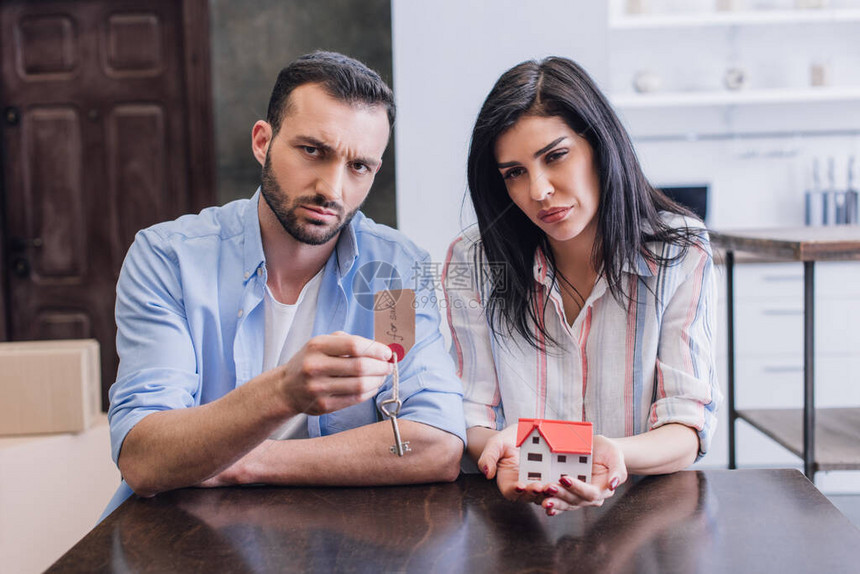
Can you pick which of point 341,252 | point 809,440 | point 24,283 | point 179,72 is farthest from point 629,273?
point 24,283

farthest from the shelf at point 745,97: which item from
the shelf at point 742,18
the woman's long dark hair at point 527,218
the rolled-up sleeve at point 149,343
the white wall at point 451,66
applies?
the rolled-up sleeve at point 149,343

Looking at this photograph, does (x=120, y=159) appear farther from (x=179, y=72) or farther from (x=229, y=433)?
(x=229, y=433)

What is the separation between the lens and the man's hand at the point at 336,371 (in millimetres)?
820

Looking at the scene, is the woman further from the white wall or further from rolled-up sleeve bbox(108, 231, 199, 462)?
the white wall

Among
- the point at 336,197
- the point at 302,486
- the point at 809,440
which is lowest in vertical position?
the point at 809,440

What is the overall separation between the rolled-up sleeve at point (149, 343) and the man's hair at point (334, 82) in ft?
0.99

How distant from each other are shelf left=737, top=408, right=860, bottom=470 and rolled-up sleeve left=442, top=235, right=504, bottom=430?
102 centimetres

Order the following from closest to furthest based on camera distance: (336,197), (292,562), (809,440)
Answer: (292,562) → (336,197) → (809,440)

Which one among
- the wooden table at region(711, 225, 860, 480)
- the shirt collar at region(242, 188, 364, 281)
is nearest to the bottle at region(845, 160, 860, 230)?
the wooden table at region(711, 225, 860, 480)

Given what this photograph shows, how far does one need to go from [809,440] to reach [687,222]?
34.6 inches

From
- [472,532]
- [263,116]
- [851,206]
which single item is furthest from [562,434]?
[851,206]

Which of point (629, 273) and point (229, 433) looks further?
point (629, 273)

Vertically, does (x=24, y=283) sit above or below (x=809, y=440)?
above

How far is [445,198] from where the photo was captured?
226 centimetres
